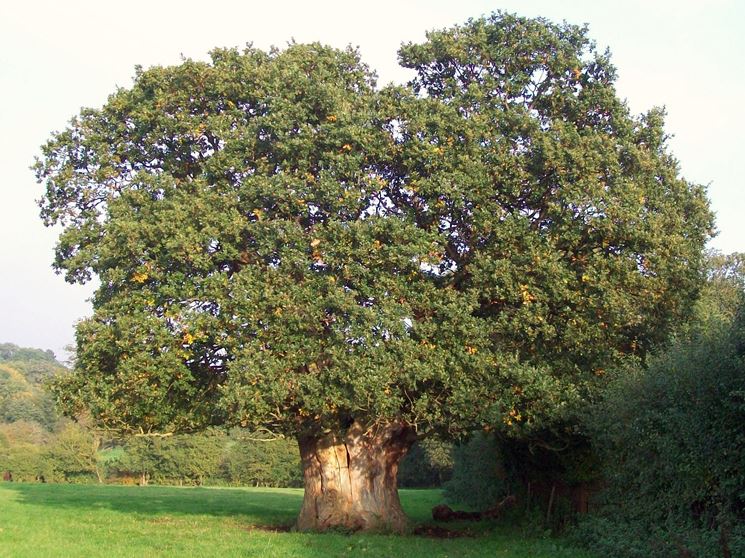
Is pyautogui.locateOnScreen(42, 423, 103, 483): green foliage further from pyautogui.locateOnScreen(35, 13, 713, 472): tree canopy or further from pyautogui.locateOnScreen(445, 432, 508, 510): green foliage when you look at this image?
pyautogui.locateOnScreen(35, 13, 713, 472): tree canopy

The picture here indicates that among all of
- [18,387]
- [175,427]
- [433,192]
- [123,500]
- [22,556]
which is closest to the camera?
[22,556]

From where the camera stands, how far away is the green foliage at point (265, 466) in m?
73.7

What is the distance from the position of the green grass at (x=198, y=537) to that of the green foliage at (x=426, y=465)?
21.0 m

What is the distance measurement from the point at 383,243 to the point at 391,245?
0.37m

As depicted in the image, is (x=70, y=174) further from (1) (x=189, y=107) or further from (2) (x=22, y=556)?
(2) (x=22, y=556)

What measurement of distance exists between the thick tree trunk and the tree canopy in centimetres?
167

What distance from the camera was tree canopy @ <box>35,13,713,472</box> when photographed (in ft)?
61.5

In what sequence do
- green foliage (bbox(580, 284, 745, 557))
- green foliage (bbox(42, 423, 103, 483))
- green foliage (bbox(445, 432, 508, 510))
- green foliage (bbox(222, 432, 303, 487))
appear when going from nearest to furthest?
green foliage (bbox(580, 284, 745, 557)), green foliage (bbox(445, 432, 508, 510)), green foliage (bbox(42, 423, 103, 483)), green foliage (bbox(222, 432, 303, 487))

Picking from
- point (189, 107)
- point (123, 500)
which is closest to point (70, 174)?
point (189, 107)

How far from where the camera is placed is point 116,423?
69.9 feet

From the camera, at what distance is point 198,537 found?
68.5ft

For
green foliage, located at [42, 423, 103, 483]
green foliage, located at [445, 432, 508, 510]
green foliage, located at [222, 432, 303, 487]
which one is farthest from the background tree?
green foliage, located at [42, 423, 103, 483]

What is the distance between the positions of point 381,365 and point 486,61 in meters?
9.03

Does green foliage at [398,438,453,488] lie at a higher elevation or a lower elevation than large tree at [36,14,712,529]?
lower
